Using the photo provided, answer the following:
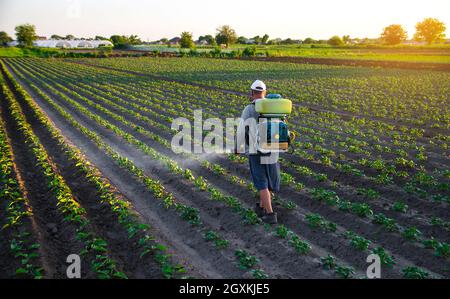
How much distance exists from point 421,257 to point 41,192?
7395 mm

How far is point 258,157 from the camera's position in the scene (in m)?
6.96

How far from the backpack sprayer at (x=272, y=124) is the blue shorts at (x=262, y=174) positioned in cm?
27

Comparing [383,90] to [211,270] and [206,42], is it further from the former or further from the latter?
[206,42]

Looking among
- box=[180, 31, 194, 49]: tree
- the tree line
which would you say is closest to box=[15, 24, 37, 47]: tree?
the tree line

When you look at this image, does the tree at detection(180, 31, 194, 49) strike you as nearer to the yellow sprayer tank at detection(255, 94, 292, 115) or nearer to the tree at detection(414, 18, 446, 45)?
the tree at detection(414, 18, 446, 45)

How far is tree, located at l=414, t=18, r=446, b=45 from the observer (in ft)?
341

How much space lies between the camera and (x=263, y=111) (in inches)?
258

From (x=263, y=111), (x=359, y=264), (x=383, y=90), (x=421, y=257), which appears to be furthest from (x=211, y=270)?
(x=383, y=90)

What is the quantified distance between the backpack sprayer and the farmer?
0.15 metres

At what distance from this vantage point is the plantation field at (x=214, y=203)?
229 inches

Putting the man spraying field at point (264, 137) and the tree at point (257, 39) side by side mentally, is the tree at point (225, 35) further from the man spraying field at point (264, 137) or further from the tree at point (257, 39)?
the man spraying field at point (264, 137)

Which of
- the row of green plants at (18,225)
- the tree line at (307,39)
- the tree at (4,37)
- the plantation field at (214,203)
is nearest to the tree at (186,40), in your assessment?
the tree line at (307,39)

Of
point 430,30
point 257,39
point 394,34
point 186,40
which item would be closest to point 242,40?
point 257,39

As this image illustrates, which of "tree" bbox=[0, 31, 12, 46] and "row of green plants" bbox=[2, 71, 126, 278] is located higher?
"tree" bbox=[0, 31, 12, 46]
